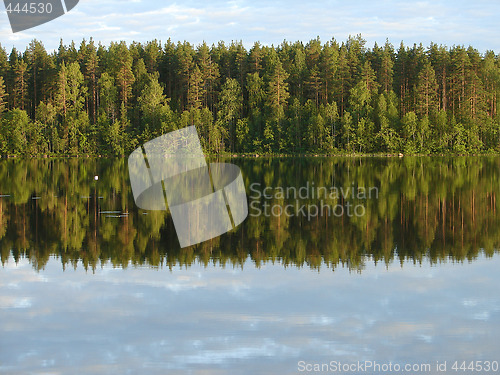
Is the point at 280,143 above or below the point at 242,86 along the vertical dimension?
below

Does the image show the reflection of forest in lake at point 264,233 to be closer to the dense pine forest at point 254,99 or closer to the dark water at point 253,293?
the dark water at point 253,293

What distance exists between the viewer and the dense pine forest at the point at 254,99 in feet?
318

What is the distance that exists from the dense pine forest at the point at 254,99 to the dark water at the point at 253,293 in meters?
73.5

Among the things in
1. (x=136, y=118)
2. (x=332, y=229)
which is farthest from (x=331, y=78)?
(x=332, y=229)

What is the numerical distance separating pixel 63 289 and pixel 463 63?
3853 inches

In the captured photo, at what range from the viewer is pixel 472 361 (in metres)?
9.52

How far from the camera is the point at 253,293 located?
13203 mm

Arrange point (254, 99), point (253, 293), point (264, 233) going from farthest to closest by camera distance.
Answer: point (254, 99), point (264, 233), point (253, 293)

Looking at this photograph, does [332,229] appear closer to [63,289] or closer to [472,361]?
[63,289]

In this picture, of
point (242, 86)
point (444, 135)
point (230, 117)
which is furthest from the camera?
point (242, 86)

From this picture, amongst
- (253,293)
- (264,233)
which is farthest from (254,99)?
(253,293)

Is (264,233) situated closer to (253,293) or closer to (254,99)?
(253,293)

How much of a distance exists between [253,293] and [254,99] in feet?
310

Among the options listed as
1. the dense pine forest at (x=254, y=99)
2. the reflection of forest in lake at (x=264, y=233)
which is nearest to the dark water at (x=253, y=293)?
the reflection of forest in lake at (x=264, y=233)
